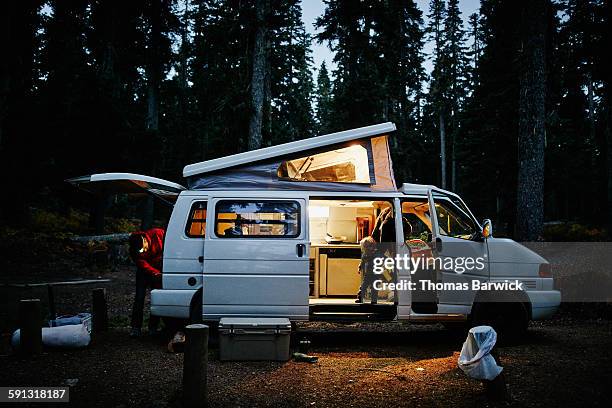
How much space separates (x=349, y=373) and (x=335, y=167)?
3133 millimetres

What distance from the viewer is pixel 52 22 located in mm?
19531

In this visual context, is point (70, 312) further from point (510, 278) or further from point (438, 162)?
point (438, 162)

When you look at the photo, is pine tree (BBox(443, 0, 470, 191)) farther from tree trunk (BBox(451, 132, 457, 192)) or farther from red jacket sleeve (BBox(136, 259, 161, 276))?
red jacket sleeve (BBox(136, 259, 161, 276))

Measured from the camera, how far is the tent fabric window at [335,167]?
7.16 m

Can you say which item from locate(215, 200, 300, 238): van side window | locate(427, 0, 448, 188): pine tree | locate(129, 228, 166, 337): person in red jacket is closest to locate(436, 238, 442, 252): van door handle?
locate(215, 200, 300, 238): van side window

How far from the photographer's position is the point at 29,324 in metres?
6.28

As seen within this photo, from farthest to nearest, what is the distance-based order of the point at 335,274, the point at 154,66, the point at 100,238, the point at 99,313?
the point at 154,66 → the point at 100,238 → the point at 335,274 → the point at 99,313

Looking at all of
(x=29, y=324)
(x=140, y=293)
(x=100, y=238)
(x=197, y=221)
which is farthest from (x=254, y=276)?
(x=100, y=238)

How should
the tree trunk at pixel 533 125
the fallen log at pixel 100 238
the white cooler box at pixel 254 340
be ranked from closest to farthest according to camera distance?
the white cooler box at pixel 254 340
the tree trunk at pixel 533 125
the fallen log at pixel 100 238

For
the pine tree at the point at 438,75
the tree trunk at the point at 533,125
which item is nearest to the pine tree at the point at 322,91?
the pine tree at the point at 438,75

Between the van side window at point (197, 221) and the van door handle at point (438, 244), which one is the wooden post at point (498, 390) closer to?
the van door handle at point (438, 244)

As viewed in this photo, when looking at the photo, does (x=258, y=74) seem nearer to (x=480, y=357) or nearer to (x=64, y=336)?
(x=64, y=336)

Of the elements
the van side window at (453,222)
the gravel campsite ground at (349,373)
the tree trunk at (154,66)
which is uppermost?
the tree trunk at (154,66)

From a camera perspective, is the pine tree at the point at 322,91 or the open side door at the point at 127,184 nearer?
the open side door at the point at 127,184
